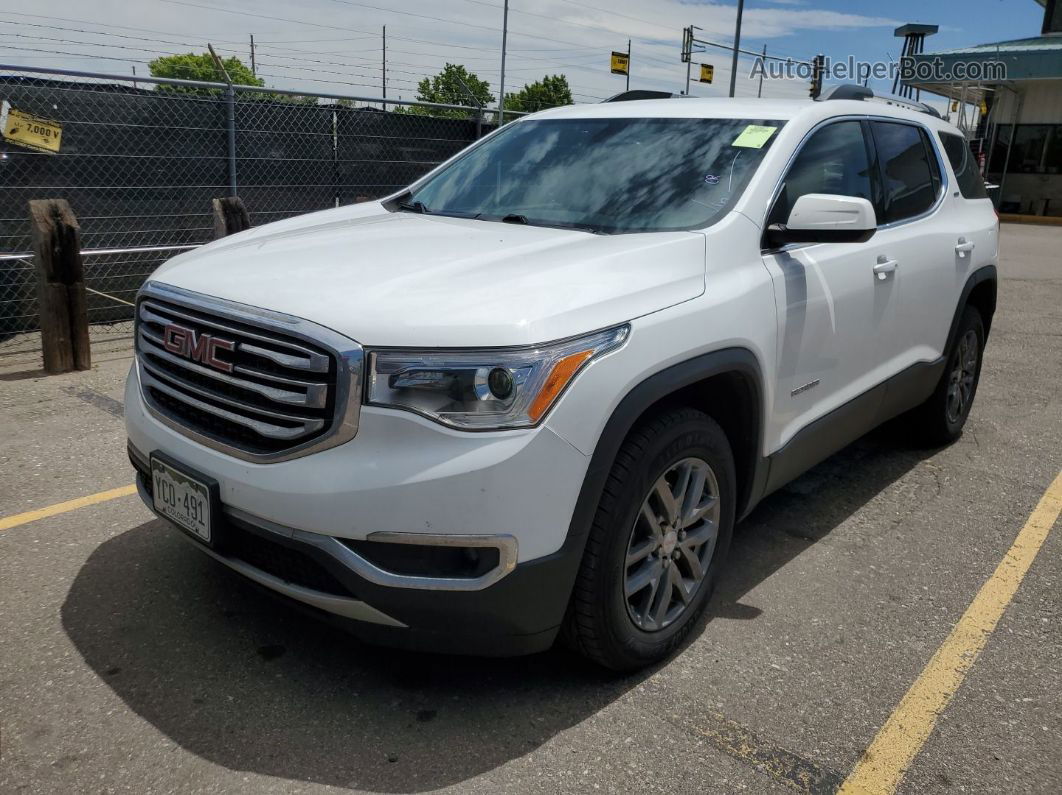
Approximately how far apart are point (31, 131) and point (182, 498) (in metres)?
5.75

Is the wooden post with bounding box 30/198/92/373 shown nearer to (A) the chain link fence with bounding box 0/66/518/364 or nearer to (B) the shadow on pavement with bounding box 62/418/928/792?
(A) the chain link fence with bounding box 0/66/518/364

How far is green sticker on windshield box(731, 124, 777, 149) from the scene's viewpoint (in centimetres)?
347

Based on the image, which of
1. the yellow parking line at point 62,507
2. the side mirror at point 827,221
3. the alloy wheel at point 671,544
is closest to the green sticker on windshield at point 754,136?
the side mirror at point 827,221

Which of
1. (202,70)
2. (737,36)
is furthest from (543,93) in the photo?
(202,70)

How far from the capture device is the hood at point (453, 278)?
2396 millimetres

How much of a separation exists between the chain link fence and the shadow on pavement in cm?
438

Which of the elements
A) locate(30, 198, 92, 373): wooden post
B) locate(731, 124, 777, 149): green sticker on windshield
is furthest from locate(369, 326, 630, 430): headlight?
locate(30, 198, 92, 373): wooden post

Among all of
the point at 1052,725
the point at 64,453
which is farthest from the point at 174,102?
the point at 1052,725

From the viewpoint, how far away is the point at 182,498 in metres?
2.75

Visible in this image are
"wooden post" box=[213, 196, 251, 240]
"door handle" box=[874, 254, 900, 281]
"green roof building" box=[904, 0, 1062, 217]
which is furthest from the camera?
"green roof building" box=[904, 0, 1062, 217]

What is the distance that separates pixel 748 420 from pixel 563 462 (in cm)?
104

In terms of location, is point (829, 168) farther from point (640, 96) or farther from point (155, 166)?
point (155, 166)

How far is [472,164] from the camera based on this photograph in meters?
4.21

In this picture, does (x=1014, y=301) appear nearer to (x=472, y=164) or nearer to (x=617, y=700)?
(x=472, y=164)
